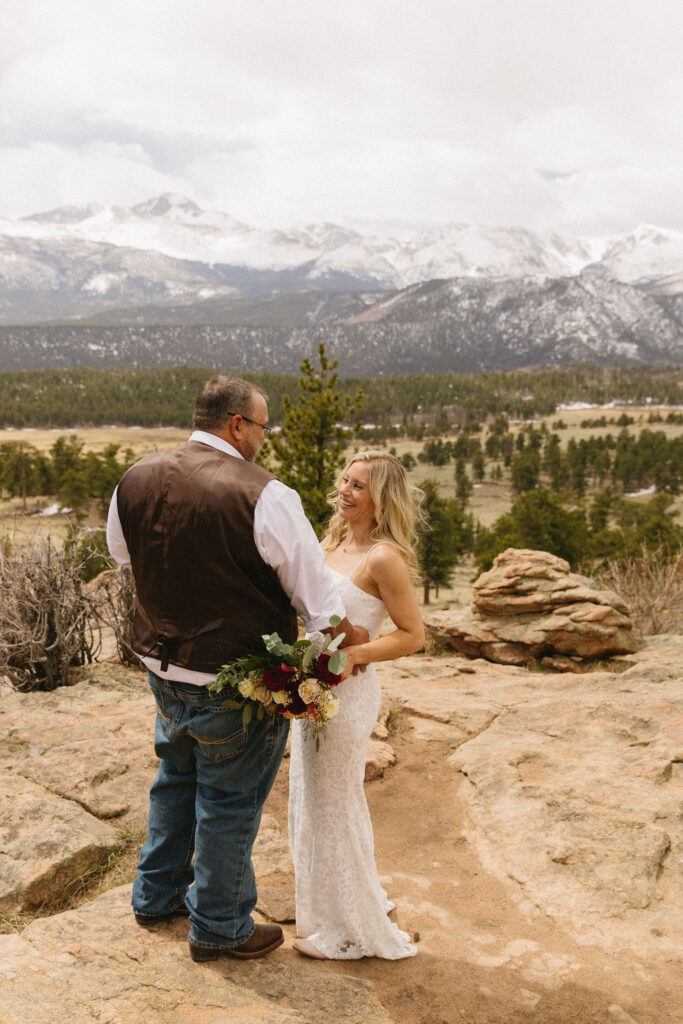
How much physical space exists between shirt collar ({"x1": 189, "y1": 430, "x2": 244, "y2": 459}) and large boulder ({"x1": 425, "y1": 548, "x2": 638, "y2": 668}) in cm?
772

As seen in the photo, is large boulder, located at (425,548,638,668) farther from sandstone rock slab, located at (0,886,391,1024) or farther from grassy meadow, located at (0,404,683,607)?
grassy meadow, located at (0,404,683,607)

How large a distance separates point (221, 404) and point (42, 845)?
2.77 meters

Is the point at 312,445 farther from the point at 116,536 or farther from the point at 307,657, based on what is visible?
the point at 307,657

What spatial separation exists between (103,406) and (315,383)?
135687mm

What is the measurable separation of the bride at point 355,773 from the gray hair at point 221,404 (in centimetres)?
81

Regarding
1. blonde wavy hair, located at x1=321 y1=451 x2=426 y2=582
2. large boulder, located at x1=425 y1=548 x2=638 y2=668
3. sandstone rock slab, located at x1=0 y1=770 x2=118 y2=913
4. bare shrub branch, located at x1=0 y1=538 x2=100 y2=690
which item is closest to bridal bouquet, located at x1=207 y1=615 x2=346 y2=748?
blonde wavy hair, located at x1=321 y1=451 x2=426 y2=582

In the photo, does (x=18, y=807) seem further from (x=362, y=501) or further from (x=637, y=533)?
(x=637, y=533)

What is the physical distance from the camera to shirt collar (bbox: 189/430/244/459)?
2.87 m

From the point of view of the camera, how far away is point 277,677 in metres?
2.75

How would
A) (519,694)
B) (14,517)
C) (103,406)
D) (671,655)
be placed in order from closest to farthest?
(14,517) → (519,694) → (671,655) → (103,406)

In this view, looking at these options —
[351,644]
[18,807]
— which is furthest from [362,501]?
[18,807]

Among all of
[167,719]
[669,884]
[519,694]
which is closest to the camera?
[167,719]

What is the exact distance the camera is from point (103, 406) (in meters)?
147

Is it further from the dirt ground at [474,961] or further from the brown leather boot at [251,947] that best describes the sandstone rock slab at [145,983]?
the dirt ground at [474,961]
